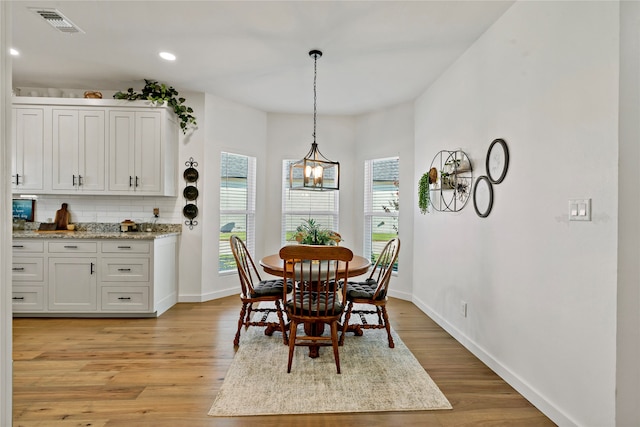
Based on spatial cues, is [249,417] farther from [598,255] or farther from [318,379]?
[598,255]

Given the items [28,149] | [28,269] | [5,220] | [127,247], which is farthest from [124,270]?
[5,220]

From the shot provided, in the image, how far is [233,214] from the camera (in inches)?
188

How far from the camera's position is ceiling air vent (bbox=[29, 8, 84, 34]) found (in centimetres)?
258

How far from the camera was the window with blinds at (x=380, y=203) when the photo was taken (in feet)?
15.8

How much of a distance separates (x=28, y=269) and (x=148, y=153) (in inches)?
68.0

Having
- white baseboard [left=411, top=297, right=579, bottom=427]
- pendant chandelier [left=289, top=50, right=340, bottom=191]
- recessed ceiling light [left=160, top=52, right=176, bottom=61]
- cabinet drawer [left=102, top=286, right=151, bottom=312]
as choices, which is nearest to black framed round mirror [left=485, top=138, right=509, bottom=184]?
pendant chandelier [left=289, top=50, right=340, bottom=191]

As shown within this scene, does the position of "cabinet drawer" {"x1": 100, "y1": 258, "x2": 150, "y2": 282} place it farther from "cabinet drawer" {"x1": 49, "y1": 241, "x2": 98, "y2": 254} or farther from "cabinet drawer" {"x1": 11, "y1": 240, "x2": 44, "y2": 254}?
"cabinet drawer" {"x1": 11, "y1": 240, "x2": 44, "y2": 254}

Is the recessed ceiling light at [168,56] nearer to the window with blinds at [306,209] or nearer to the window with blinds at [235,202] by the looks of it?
the window with blinds at [235,202]

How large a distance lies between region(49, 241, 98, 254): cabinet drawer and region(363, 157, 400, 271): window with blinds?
11.2 ft

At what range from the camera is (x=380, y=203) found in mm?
4961

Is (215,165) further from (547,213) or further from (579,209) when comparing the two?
(579,209)

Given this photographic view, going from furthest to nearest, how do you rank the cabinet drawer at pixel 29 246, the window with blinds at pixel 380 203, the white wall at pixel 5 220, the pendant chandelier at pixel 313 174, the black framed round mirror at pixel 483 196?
the window with blinds at pixel 380 203, the cabinet drawer at pixel 29 246, the pendant chandelier at pixel 313 174, the black framed round mirror at pixel 483 196, the white wall at pixel 5 220

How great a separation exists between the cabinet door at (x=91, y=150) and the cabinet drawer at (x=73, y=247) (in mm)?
694

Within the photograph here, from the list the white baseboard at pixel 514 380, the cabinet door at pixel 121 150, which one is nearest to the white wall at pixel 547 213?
the white baseboard at pixel 514 380
